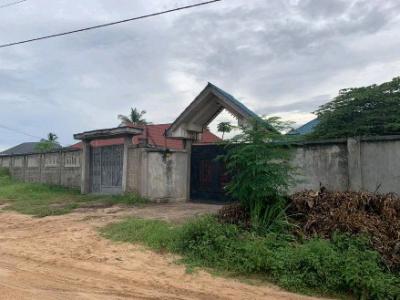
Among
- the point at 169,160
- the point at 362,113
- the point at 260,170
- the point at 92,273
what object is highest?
the point at 362,113

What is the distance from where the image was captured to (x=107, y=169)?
609 inches

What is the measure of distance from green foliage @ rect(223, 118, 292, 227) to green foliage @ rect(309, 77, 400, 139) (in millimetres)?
4163

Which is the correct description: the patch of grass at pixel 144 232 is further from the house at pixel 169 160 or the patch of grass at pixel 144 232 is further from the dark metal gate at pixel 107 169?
the dark metal gate at pixel 107 169

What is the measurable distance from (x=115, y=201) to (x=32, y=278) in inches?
316

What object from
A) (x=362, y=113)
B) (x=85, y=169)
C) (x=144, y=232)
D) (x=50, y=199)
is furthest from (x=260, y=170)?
(x=85, y=169)

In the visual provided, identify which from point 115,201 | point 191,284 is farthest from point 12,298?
point 115,201

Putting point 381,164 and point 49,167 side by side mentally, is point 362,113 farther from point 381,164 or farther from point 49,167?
point 49,167

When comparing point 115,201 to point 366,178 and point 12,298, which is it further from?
point 12,298

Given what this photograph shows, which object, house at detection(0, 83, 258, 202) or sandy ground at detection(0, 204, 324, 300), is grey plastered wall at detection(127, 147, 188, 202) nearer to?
house at detection(0, 83, 258, 202)

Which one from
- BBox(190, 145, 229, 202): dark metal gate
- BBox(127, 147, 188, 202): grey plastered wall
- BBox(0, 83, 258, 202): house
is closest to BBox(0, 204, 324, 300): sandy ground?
BBox(127, 147, 188, 202): grey plastered wall

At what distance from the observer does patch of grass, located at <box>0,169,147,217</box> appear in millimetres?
12234

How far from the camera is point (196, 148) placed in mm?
14445

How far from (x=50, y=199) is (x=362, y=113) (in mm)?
11116

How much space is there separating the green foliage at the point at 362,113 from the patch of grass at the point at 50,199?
6.44 meters
